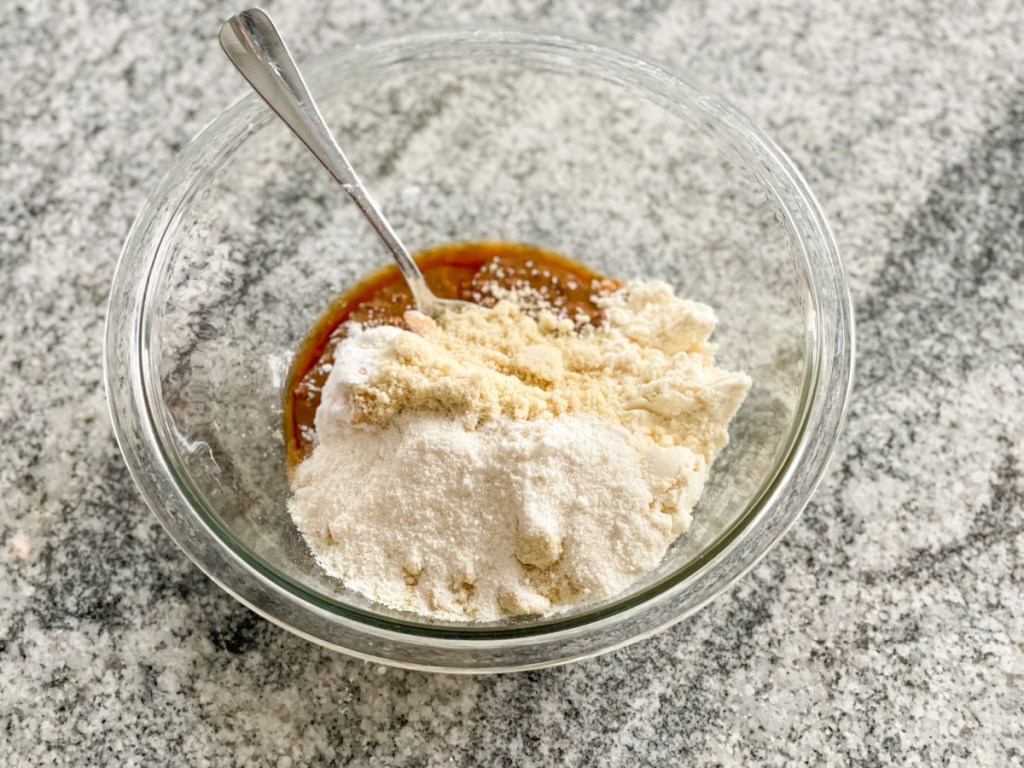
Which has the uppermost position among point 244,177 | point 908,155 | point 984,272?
point 244,177

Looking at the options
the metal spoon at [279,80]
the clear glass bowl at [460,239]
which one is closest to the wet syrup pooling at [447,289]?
the clear glass bowl at [460,239]

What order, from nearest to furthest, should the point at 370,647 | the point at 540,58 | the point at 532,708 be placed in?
Result: the point at 370,647, the point at 532,708, the point at 540,58

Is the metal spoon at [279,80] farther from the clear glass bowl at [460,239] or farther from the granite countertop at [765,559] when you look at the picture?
the granite countertop at [765,559]

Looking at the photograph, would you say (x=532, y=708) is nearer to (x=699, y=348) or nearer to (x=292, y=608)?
(x=292, y=608)

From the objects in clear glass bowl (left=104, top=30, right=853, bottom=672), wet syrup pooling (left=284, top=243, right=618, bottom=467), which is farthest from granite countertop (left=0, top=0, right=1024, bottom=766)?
wet syrup pooling (left=284, top=243, right=618, bottom=467)

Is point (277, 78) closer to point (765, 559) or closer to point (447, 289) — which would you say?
point (447, 289)

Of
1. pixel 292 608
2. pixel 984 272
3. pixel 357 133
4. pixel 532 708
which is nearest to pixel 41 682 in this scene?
pixel 292 608

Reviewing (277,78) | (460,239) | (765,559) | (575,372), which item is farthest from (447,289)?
(765,559)
